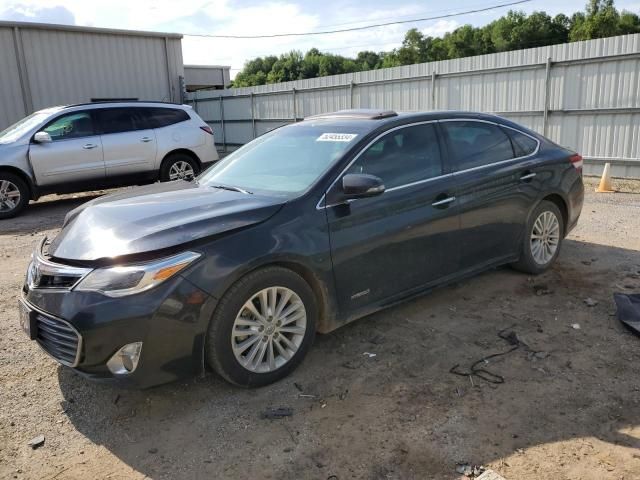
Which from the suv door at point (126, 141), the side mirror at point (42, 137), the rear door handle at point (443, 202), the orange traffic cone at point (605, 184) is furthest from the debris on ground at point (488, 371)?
the side mirror at point (42, 137)

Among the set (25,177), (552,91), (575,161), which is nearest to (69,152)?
(25,177)

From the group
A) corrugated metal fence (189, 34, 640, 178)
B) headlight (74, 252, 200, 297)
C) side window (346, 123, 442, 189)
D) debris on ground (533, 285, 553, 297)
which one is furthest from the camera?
corrugated metal fence (189, 34, 640, 178)

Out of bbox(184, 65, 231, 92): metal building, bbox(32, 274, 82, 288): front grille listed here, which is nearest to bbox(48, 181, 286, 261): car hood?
bbox(32, 274, 82, 288): front grille

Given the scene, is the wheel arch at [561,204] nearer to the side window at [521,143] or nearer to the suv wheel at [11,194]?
the side window at [521,143]

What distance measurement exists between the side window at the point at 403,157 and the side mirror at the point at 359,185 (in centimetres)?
20

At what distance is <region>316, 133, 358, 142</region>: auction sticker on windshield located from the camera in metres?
3.97

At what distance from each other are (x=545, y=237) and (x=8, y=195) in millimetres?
8480

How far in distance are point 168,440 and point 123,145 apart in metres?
8.15

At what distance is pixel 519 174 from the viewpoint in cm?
485

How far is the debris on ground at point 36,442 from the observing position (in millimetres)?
2951

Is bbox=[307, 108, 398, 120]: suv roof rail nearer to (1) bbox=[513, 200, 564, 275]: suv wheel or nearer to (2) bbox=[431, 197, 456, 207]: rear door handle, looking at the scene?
(2) bbox=[431, 197, 456, 207]: rear door handle

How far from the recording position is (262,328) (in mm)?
3305

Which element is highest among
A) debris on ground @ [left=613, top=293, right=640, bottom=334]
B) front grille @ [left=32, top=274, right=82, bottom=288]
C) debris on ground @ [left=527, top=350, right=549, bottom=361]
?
front grille @ [left=32, top=274, right=82, bottom=288]

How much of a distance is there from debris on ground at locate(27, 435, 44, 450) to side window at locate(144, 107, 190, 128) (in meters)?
8.36
